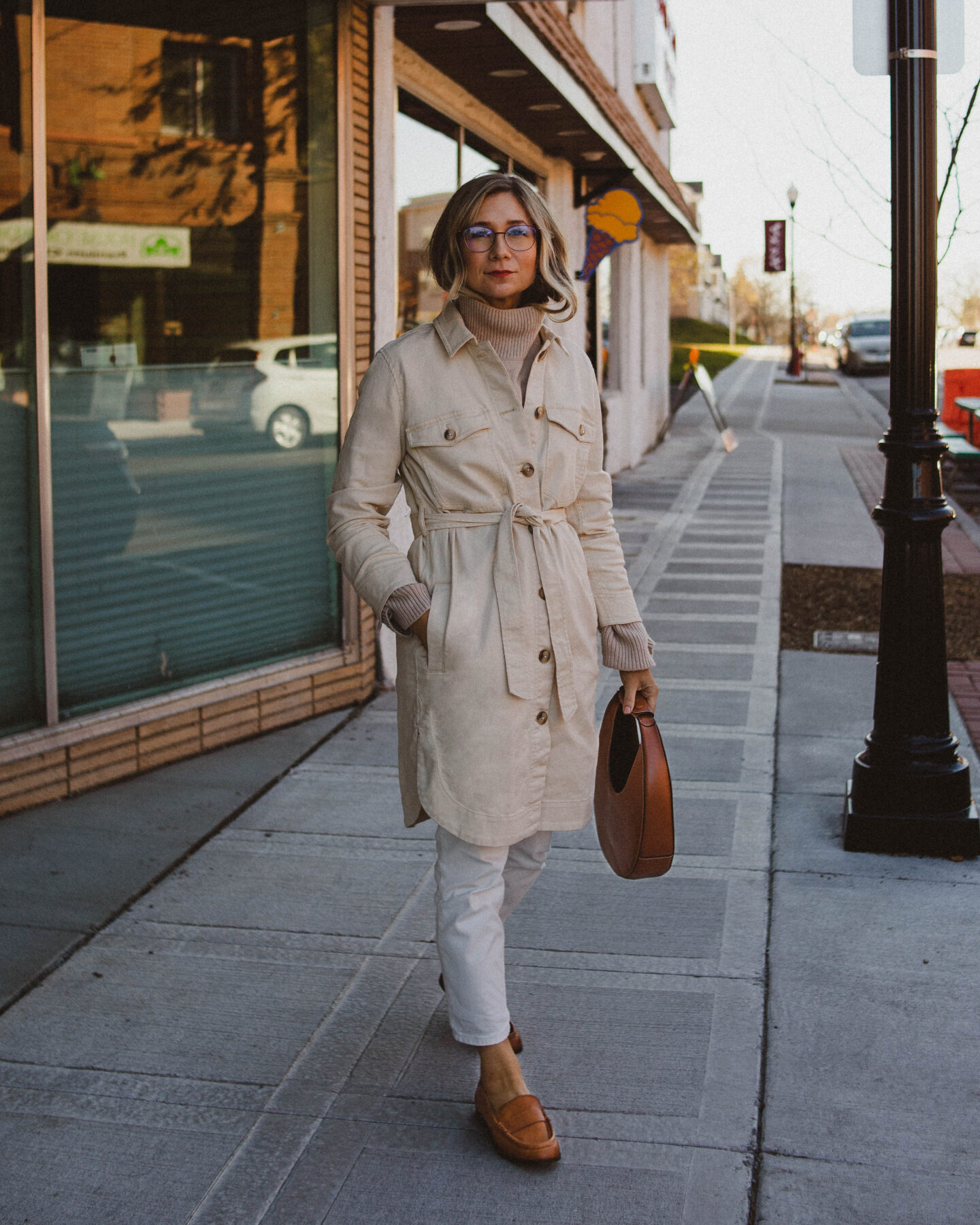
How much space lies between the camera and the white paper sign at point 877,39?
4473 mm

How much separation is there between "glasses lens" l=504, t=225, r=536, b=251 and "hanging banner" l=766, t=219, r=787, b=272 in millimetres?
43041

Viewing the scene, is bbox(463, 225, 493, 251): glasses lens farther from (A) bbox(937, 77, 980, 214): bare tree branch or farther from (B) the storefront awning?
(A) bbox(937, 77, 980, 214): bare tree branch

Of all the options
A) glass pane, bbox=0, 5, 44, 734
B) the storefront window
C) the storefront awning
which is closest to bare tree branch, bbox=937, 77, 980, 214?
the storefront awning

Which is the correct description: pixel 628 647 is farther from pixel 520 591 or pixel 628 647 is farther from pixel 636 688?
pixel 520 591

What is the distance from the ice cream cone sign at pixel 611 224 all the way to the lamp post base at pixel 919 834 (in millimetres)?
9776

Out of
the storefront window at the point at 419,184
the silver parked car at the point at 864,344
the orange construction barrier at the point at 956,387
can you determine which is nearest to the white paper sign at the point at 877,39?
the storefront window at the point at 419,184

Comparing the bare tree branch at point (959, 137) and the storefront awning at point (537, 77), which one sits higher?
the storefront awning at point (537, 77)

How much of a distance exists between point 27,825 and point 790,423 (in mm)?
21335

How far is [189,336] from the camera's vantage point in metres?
5.80

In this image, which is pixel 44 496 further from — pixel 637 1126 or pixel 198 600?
pixel 637 1126

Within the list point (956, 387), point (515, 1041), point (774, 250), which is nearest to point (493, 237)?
point (515, 1041)

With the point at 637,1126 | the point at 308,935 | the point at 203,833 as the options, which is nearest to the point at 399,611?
the point at 637,1126

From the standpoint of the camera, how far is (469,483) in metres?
3.01

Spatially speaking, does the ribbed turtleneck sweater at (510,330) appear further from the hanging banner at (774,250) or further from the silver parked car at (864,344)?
the hanging banner at (774,250)
